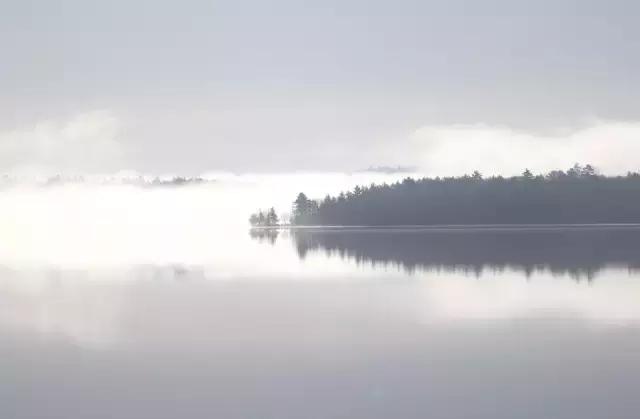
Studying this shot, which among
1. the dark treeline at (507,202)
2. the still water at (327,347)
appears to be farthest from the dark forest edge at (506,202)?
the still water at (327,347)

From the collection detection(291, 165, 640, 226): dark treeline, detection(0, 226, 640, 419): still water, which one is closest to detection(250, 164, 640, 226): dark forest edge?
detection(291, 165, 640, 226): dark treeline

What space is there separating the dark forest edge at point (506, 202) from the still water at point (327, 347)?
5990 cm

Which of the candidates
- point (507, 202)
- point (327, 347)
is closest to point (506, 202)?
point (507, 202)

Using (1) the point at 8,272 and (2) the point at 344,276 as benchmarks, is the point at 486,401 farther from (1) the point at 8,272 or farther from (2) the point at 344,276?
(1) the point at 8,272

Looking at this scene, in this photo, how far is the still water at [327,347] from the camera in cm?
825

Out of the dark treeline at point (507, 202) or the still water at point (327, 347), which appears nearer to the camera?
the still water at point (327, 347)

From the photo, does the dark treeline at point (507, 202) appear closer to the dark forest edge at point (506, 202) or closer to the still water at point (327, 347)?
the dark forest edge at point (506, 202)

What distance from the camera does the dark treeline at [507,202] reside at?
260 ft

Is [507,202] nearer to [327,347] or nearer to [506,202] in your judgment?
[506,202]

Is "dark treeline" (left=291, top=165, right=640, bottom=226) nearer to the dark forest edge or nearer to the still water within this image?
the dark forest edge

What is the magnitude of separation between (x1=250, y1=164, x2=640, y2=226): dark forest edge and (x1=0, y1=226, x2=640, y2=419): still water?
5990 centimetres

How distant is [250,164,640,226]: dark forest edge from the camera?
79375 mm

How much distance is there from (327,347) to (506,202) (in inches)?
2878

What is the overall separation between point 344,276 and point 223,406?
14314mm
